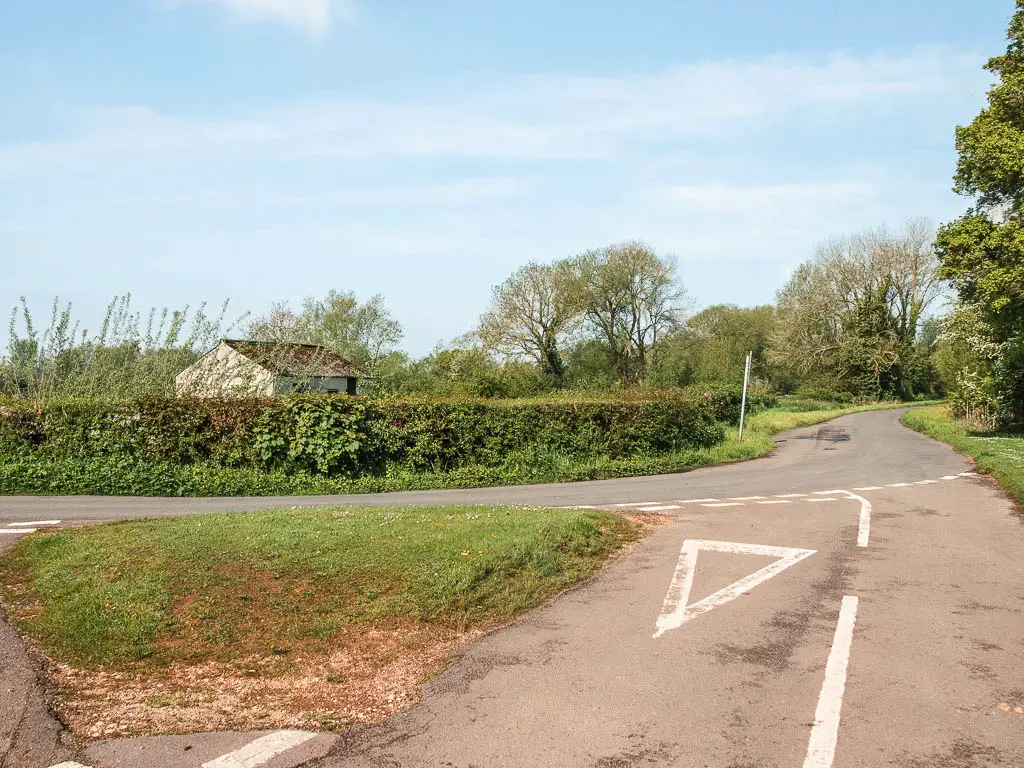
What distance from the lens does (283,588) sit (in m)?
6.74

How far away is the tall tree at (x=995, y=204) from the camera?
23.6 meters

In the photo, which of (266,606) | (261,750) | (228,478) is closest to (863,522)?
(266,606)

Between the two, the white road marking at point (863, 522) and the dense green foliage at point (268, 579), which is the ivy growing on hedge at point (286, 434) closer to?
the dense green foliage at point (268, 579)

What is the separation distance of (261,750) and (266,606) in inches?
95.3

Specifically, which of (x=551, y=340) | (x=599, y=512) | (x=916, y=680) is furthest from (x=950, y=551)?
(x=551, y=340)

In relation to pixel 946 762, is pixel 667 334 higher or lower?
higher

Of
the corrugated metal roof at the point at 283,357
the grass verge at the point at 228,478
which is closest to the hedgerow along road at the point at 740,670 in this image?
the grass verge at the point at 228,478

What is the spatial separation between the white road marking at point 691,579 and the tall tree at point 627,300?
47.0 metres

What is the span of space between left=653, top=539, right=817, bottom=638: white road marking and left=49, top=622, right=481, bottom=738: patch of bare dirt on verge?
Answer: 1904 mm

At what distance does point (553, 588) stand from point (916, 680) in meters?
3.20

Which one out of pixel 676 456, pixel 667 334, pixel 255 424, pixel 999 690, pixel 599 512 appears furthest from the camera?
pixel 667 334

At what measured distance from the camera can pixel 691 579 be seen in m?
7.80

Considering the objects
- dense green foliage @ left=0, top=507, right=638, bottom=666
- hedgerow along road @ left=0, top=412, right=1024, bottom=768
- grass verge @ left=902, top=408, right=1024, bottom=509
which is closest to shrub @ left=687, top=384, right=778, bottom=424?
grass verge @ left=902, top=408, right=1024, bottom=509

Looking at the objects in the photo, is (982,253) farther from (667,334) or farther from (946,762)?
(667,334)
